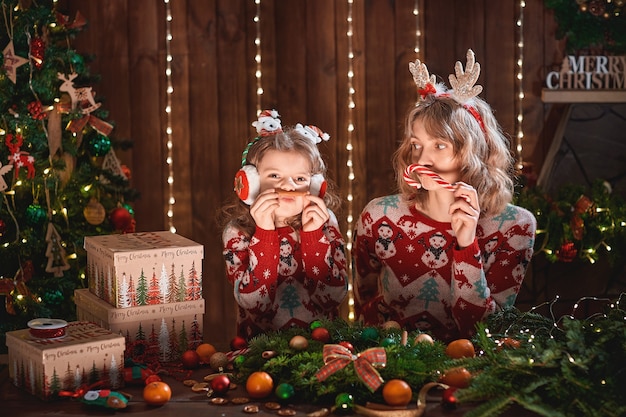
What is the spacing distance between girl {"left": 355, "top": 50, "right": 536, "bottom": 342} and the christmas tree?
1492mm

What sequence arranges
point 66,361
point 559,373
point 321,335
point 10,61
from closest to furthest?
point 559,373 < point 66,361 < point 321,335 < point 10,61

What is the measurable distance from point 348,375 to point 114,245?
872 millimetres

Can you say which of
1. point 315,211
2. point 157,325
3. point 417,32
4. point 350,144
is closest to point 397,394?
point 157,325

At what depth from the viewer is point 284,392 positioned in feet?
7.45

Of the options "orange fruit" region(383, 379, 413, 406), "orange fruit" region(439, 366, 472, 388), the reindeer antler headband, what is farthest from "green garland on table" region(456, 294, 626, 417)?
the reindeer antler headband

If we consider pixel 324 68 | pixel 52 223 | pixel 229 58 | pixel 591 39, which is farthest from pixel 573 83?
pixel 52 223

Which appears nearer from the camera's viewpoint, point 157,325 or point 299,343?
point 299,343

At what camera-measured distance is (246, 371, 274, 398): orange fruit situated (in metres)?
2.30

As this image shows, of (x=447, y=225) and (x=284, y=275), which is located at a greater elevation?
(x=447, y=225)

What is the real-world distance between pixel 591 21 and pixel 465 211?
8.55 feet

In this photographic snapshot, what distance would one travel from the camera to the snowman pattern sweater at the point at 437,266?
2.98 meters

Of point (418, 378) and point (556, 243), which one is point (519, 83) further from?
point (418, 378)

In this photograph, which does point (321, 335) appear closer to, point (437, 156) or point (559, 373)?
point (559, 373)

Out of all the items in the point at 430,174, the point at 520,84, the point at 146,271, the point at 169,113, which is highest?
the point at 520,84
